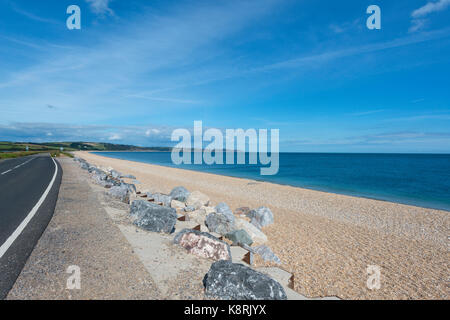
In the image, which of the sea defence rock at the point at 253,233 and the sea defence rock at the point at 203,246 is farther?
the sea defence rock at the point at 253,233

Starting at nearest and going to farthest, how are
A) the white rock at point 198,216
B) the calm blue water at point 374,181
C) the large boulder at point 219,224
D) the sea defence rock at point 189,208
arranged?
the large boulder at point 219,224, the white rock at point 198,216, the sea defence rock at point 189,208, the calm blue water at point 374,181

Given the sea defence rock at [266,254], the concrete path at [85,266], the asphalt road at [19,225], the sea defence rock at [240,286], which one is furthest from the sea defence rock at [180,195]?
the sea defence rock at [240,286]

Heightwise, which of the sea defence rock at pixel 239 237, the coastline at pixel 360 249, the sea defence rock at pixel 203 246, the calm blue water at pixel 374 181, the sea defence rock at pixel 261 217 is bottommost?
the calm blue water at pixel 374 181

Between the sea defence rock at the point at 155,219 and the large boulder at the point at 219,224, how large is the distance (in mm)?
2123

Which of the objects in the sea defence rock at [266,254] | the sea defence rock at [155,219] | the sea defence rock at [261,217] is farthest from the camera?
the sea defence rock at [261,217]

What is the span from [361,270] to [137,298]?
6455 mm

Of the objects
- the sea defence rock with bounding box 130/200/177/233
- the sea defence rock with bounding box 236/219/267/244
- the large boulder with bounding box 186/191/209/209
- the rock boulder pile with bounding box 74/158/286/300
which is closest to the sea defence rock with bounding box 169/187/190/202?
the rock boulder pile with bounding box 74/158/286/300

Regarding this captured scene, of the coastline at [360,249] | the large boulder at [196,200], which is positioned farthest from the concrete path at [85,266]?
the large boulder at [196,200]

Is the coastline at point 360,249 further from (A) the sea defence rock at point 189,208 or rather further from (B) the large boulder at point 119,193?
(B) the large boulder at point 119,193

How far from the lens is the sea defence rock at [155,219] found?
6.41 metres

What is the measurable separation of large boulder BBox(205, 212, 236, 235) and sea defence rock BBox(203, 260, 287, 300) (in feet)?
14.2

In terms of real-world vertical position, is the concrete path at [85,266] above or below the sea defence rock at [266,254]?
above

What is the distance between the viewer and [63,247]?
492 cm
